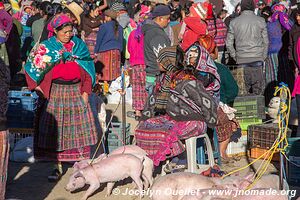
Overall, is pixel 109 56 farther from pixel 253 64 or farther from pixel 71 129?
pixel 71 129

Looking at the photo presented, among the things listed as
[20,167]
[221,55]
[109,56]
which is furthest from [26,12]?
[20,167]

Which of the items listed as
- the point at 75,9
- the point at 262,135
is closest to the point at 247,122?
the point at 262,135

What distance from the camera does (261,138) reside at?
376 inches

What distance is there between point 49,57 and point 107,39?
620cm

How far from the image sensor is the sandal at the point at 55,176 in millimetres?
8430

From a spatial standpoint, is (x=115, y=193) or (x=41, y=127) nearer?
(x=115, y=193)

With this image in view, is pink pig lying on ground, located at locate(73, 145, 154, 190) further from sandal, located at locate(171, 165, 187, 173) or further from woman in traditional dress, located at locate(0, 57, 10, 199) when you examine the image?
woman in traditional dress, located at locate(0, 57, 10, 199)

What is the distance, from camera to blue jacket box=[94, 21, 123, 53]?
14289 millimetres

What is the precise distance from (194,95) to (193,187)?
1611mm

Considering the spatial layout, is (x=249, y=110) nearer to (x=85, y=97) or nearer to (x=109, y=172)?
(x=85, y=97)

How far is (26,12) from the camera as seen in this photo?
57.4ft

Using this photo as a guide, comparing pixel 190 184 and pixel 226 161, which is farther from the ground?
pixel 190 184

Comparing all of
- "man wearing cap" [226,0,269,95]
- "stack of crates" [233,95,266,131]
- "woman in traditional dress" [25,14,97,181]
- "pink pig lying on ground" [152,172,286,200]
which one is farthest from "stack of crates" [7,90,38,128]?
"pink pig lying on ground" [152,172,286,200]

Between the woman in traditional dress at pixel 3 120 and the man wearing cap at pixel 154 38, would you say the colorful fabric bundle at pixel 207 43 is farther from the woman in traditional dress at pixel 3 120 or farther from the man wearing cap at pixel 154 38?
the woman in traditional dress at pixel 3 120
